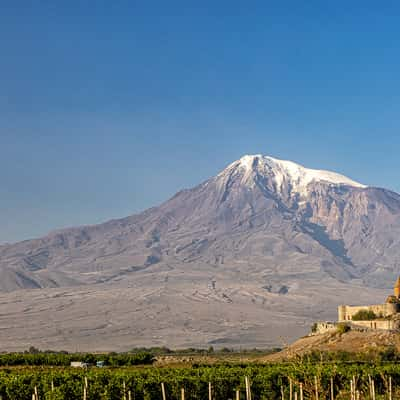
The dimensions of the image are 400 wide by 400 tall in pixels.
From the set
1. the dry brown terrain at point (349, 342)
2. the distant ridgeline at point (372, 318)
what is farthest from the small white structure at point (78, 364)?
the distant ridgeline at point (372, 318)

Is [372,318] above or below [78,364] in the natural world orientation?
above

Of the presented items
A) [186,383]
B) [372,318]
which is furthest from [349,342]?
[186,383]

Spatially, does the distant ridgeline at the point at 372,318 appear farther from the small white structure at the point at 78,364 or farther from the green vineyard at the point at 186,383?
the small white structure at the point at 78,364

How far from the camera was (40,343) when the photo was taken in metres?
140

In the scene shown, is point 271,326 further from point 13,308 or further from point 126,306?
point 13,308

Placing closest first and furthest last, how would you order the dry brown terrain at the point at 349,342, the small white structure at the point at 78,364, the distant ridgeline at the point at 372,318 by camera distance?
the small white structure at the point at 78,364
the dry brown terrain at the point at 349,342
the distant ridgeline at the point at 372,318

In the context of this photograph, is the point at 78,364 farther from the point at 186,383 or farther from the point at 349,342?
the point at 349,342

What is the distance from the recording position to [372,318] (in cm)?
6047

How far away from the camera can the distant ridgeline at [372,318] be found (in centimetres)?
5775

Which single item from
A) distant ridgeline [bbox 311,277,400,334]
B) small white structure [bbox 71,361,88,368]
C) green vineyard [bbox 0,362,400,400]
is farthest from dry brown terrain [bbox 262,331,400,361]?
small white structure [bbox 71,361,88,368]

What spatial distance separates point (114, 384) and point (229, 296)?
154 metres

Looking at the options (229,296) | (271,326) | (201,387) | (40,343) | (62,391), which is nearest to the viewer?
(62,391)

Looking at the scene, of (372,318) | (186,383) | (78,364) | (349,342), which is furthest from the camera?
(372,318)

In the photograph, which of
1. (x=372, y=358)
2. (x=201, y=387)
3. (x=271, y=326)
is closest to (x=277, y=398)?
(x=201, y=387)
